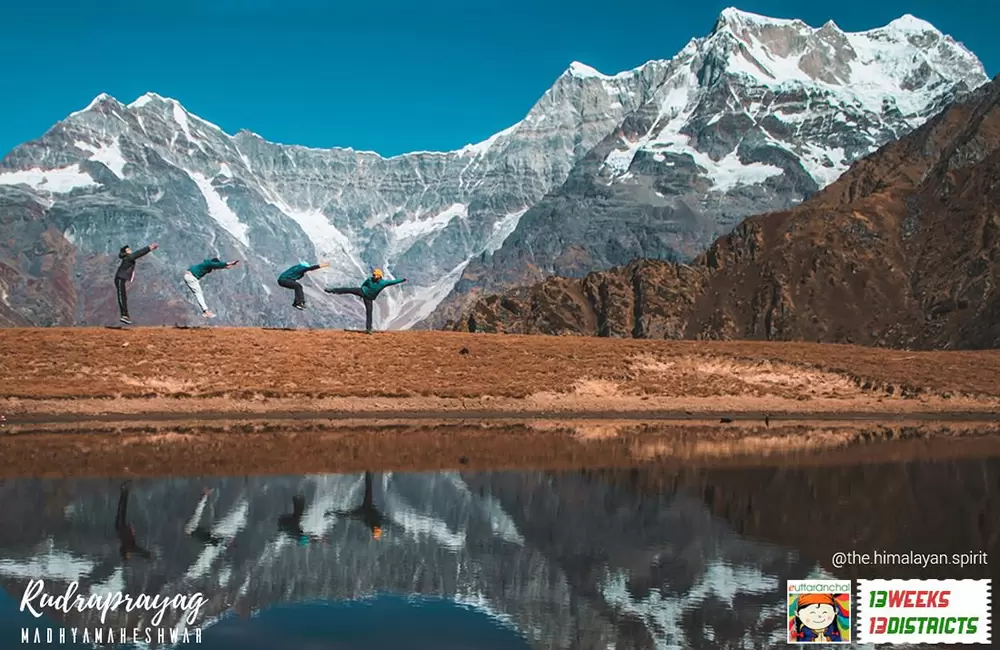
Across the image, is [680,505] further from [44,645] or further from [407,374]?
[407,374]

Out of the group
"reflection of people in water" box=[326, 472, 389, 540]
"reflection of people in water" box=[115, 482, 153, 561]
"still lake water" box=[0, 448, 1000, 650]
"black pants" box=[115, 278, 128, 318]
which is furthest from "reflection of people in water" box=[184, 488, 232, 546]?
"black pants" box=[115, 278, 128, 318]

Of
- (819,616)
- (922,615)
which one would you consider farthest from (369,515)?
(922,615)

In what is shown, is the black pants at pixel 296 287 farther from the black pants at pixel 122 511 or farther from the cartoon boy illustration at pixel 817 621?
the cartoon boy illustration at pixel 817 621

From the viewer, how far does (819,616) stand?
17.3 meters

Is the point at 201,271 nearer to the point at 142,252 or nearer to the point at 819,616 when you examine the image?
the point at 142,252

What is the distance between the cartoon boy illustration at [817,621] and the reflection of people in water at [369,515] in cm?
1002

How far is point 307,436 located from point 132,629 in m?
26.2

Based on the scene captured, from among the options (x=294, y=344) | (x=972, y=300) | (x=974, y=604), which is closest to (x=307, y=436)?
(x=294, y=344)

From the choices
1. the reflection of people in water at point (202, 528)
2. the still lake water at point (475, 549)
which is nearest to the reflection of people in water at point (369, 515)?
the still lake water at point (475, 549)

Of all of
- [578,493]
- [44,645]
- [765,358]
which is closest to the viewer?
[44,645]

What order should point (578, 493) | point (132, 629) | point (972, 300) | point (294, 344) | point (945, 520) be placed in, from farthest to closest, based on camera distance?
point (972, 300) → point (294, 344) → point (578, 493) → point (945, 520) → point (132, 629)

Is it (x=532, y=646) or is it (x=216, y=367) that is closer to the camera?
(x=532, y=646)

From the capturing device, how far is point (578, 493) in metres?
30.0

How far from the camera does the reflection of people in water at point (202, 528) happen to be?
22.9 m
